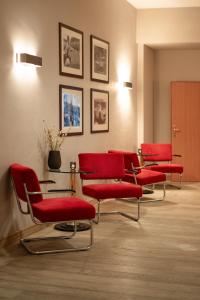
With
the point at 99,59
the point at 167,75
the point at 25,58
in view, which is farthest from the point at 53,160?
the point at 167,75

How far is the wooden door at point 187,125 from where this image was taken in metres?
9.85

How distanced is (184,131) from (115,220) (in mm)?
4197

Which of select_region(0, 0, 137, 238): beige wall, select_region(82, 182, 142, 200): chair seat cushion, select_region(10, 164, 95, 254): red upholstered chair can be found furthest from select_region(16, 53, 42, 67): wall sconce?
select_region(82, 182, 142, 200): chair seat cushion

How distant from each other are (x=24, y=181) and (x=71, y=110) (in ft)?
6.49

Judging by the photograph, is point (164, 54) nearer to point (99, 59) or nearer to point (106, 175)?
point (99, 59)

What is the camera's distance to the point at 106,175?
250 inches

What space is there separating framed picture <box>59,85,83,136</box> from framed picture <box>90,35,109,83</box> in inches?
24.1

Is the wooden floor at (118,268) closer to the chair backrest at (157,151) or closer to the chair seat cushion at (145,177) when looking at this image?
the chair seat cushion at (145,177)

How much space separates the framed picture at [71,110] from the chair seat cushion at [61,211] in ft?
5.15

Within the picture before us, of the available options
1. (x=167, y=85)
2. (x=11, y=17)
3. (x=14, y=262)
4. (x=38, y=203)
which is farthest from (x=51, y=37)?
(x=167, y=85)

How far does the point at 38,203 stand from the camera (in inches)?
192

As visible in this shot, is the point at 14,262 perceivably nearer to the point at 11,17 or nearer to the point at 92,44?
the point at 11,17

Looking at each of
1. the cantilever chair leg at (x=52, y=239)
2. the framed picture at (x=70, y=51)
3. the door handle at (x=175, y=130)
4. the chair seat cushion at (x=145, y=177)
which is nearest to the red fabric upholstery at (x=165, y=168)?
the chair seat cushion at (x=145, y=177)

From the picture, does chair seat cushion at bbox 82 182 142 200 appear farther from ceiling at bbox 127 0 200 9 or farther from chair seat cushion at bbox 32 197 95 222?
ceiling at bbox 127 0 200 9
